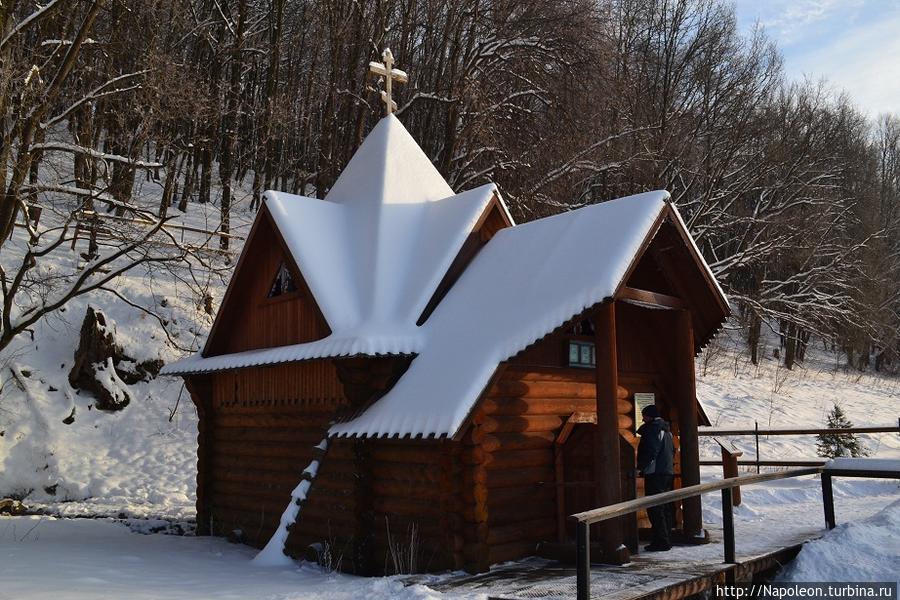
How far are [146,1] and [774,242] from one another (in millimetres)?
19407

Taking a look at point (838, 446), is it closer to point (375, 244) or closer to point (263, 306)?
point (375, 244)

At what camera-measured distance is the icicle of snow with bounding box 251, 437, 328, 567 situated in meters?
10.8

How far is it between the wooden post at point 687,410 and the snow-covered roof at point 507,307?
221cm

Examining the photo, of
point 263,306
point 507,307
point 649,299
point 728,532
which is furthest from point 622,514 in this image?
point 263,306

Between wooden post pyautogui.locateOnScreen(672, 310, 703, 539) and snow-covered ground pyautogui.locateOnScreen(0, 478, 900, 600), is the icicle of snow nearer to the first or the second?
snow-covered ground pyautogui.locateOnScreen(0, 478, 900, 600)

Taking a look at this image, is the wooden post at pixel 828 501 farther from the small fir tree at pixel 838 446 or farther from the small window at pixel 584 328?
the small fir tree at pixel 838 446

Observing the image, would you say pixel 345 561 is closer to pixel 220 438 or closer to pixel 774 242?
pixel 220 438

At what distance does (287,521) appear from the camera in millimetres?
10766

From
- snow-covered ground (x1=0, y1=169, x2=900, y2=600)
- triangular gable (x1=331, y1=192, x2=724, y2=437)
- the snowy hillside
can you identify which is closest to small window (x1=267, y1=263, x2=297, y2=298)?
the snowy hillside

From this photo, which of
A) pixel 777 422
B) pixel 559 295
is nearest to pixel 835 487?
pixel 777 422

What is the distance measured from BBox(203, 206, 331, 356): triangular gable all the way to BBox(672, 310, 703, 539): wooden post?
16.8ft

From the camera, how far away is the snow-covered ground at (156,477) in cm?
940

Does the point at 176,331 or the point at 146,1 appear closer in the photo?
the point at 146,1

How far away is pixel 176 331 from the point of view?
75.4ft
